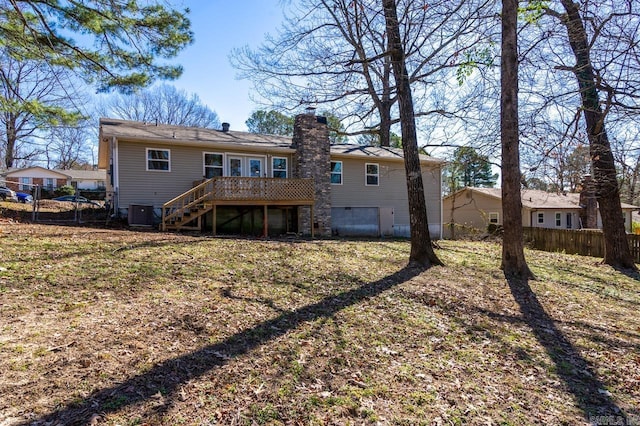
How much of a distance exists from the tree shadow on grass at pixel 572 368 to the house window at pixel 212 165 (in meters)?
11.3

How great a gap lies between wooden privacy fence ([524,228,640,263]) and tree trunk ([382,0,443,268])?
861cm

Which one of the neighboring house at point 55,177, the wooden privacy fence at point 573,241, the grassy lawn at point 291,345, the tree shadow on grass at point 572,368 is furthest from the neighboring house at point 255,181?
the neighboring house at point 55,177

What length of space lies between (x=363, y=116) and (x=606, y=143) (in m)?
9.38

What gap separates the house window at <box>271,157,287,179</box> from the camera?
15.3 m

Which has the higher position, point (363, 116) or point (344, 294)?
point (363, 116)

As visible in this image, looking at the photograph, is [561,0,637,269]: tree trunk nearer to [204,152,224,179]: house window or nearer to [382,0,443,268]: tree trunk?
[382,0,443,268]: tree trunk

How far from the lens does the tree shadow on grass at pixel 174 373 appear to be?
2.70 m

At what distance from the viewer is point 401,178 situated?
18.3 metres

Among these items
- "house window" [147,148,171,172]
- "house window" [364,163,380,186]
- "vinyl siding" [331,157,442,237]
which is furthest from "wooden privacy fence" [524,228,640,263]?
"house window" [147,148,171,172]

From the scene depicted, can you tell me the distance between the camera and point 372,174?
17547 millimetres

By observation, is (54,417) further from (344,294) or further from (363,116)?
(363,116)

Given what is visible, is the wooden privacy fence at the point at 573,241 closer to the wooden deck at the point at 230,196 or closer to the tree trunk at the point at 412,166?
the tree trunk at the point at 412,166

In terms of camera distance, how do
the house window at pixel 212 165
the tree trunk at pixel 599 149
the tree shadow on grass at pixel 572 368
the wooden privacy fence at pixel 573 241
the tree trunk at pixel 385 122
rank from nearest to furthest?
the tree shadow on grass at pixel 572 368
the tree trunk at pixel 599 149
the wooden privacy fence at pixel 573 241
the house window at pixel 212 165
the tree trunk at pixel 385 122

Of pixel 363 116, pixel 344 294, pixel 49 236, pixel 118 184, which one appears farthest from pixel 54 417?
pixel 363 116
